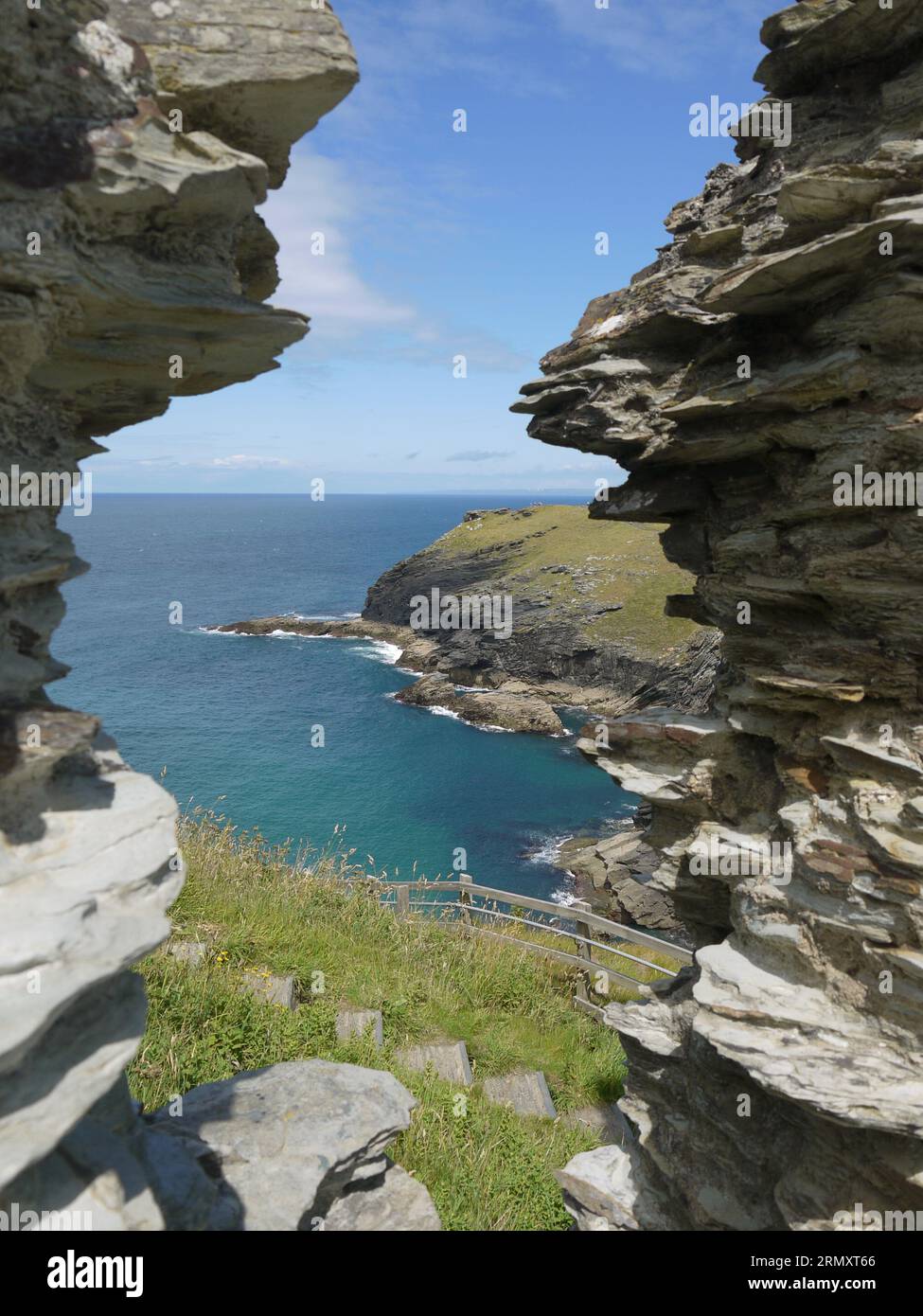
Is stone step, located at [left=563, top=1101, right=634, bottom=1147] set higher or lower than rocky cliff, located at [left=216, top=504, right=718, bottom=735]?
lower

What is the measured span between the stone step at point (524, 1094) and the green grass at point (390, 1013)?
0.23m

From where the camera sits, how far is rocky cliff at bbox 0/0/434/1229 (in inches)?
191

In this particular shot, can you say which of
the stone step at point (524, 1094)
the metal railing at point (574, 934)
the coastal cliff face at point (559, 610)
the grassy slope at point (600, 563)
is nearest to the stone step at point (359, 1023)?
the stone step at point (524, 1094)

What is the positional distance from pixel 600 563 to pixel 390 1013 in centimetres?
7401

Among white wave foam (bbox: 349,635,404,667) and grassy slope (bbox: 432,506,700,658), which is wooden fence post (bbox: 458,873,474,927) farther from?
white wave foam (bbox: 349,635,404,667)

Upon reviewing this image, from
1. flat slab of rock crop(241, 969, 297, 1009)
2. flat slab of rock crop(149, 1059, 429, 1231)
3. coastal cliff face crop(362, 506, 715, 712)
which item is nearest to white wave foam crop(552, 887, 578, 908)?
coastal cliff face crop(362, 506, 715, 712)

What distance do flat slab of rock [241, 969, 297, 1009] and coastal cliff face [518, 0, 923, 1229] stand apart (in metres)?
4.67

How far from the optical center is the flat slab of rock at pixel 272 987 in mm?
11734

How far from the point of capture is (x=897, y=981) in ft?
25.3

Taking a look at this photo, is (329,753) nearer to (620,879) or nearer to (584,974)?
(620,879)
